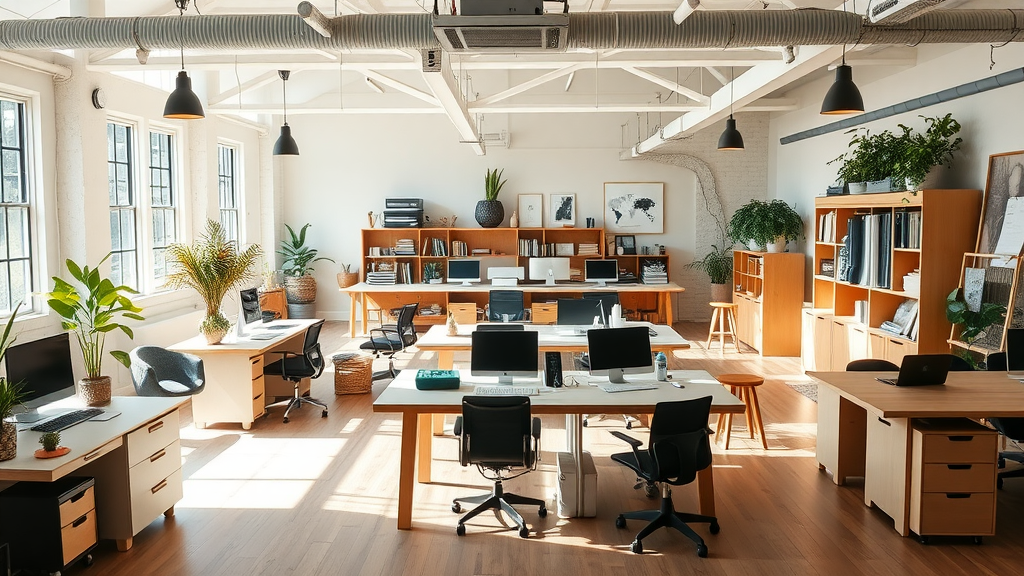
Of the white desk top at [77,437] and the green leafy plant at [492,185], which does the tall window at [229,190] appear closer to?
the green leafy plant at [492,185]

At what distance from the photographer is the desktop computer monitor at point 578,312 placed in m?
7.46

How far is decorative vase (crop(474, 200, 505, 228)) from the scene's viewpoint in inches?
494

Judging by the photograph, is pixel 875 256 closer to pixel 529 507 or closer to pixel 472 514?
pixel 529 507

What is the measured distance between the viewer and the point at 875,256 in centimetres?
755

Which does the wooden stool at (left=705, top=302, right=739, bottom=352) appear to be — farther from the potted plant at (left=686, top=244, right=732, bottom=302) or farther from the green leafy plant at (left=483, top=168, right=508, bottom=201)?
the green leafy plant at (left=483, top=168, right=508, bottom=201)

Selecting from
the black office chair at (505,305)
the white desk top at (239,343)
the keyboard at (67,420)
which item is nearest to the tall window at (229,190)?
the white desk top at (239,343)

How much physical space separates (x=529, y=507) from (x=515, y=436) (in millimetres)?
823

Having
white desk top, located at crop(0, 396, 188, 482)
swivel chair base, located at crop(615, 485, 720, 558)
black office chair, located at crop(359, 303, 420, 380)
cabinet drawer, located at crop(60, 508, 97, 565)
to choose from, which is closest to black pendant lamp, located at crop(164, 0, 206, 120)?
white desk top, located at crop(0, 396, 188, 482)

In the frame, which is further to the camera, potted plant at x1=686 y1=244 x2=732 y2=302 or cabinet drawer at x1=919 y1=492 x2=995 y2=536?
potted plant at x1=686 y1=244 x2=732 y2=302

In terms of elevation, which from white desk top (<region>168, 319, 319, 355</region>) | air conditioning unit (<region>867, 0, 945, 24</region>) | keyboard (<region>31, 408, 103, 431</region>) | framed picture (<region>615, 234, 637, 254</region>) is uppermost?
A: air conditioning unit (<region>867, 0, 945, 24</region>)

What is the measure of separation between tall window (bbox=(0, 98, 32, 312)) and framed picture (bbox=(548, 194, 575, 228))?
8.07 m

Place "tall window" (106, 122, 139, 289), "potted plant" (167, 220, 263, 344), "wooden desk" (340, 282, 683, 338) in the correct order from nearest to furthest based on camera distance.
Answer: "potted plant" (167, 220, 263, 344)
"tall window" (106, 122, 139, 289)
"wooden desk" (340, 282, 683, 338)

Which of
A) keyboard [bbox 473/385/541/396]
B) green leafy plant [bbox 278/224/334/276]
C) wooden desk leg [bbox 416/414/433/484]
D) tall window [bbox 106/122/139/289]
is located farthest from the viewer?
green leafy plant [bbox 278/224/334/276]

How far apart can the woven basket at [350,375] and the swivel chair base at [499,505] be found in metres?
3.46
